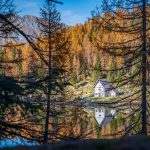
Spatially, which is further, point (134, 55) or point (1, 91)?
point (134, 55)

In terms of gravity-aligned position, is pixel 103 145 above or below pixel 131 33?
below

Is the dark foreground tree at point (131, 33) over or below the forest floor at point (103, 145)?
over

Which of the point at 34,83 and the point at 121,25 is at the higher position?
the point at 121,25

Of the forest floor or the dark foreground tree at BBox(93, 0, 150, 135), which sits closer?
the forest floor

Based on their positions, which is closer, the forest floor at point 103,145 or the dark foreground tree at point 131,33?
the forest floor at point 103,145

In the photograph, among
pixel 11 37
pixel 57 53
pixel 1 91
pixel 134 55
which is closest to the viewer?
pixel 1 91

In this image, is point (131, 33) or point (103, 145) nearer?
point (103, 145)

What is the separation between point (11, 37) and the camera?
47.5 ft

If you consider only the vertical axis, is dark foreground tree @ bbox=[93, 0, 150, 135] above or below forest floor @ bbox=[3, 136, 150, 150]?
above

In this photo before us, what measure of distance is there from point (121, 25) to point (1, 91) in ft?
35.1

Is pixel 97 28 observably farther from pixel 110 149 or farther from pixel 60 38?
pixel 110 149

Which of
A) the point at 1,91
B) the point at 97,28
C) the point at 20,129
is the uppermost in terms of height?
the point at 97,28

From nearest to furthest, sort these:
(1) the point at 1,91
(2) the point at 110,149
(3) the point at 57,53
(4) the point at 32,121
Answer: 1. (2) the point at 110,149
2. (1) the point at 1,91
3. (4) the point at 32,121
4. (3) the point at 57,53

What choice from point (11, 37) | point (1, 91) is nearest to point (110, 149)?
point (1, 91)
